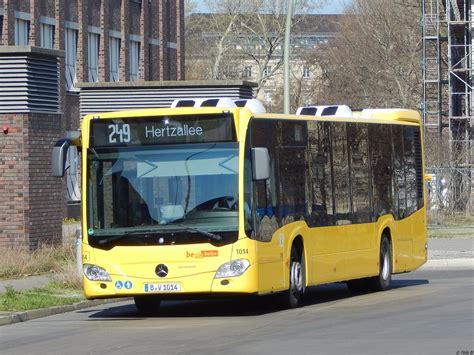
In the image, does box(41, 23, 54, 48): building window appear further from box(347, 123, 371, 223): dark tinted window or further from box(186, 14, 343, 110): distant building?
box(186, 14, 343, 110): distant building

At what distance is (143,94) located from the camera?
34000 millimetres

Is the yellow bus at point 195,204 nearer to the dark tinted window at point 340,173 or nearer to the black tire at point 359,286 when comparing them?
the dark tinted window at point 340,173

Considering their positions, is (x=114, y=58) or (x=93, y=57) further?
(x=114, y=58)

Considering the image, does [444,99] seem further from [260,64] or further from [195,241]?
[195,241]

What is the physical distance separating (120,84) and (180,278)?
671 inches

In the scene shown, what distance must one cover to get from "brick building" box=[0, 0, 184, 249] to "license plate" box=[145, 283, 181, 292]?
953 cm

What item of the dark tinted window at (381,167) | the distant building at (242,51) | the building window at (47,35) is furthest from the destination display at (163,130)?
the distant building at (242,51)

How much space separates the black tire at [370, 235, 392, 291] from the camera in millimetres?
22156

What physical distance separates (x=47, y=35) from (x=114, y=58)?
20.0 ft

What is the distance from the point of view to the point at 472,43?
55500 millimetres

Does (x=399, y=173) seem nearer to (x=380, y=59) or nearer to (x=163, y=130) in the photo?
(x=163, y=130)

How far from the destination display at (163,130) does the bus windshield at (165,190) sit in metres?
0.10

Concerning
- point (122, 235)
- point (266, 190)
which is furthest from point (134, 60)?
point (122, 235)

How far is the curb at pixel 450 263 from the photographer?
29.8m
